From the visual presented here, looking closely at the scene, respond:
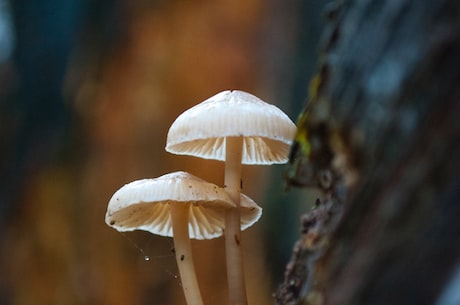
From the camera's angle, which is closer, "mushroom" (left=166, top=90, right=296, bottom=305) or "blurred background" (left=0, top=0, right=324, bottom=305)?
"mushroom" (left=166, top=90, right=296, bottom=305)

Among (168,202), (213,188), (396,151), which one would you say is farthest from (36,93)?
(396,151)

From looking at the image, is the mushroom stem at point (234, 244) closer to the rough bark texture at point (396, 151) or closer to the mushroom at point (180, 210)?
the mushroom at point (180, 210)

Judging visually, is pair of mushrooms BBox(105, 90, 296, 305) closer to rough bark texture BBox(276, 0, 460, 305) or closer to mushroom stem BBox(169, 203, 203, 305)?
mushroom stem BBox(169, 203, 203, 305)

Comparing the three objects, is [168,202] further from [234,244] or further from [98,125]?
[98,125]

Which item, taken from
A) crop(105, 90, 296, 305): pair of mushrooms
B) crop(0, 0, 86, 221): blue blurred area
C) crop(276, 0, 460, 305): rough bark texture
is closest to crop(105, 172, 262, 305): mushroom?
crop(105, 90, 296, 305): pair of mushrooms

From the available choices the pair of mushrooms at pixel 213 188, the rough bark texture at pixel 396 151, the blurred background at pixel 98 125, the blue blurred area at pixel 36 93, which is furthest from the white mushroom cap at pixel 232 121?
the blue blurred area at pixel 36 93

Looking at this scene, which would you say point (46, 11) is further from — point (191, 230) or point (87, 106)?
point (191, 230)
